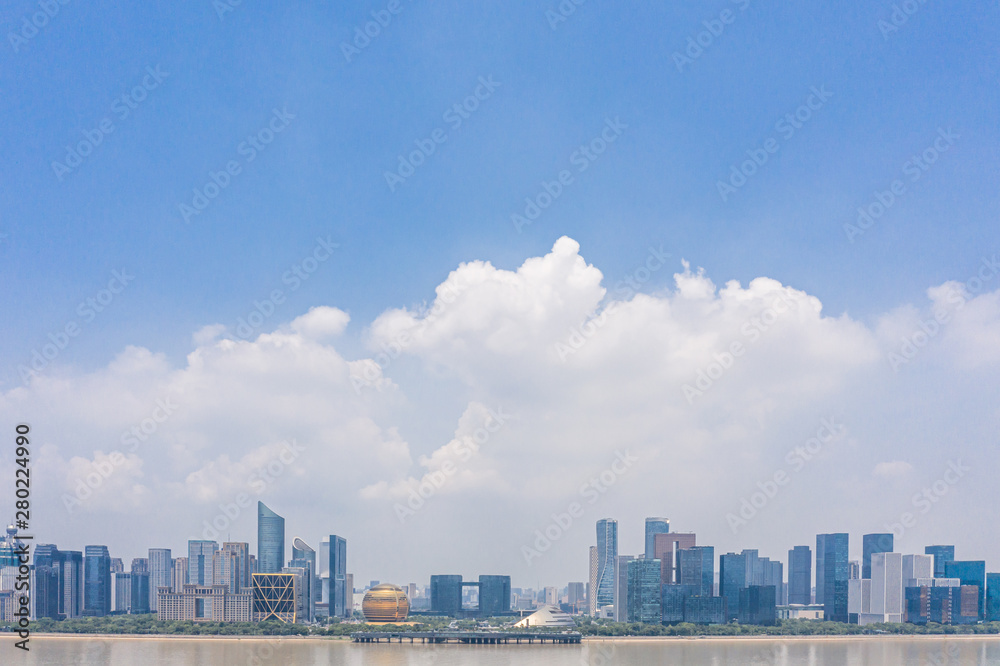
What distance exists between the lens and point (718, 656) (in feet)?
113

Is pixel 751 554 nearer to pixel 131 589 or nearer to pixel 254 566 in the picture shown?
pixel 254 566

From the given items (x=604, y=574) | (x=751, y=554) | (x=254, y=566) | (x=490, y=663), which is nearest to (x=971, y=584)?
(x=751, y=554)

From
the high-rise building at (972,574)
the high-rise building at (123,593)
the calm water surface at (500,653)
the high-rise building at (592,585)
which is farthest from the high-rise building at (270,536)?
the high-rise building at (972,574)

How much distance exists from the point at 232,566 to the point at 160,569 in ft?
40.8

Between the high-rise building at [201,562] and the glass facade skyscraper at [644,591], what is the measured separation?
30.6 meters

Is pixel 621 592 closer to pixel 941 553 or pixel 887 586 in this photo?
pixel 887 586

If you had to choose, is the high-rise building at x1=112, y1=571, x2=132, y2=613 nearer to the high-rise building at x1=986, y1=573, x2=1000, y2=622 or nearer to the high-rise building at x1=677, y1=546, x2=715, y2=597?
the high-rise building at x1=677, y1=546, x2=715, y2=597

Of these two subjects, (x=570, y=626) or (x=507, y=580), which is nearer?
(x=570, y=626)

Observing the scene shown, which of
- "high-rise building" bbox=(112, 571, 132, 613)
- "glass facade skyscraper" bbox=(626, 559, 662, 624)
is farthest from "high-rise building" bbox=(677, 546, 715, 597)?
"high-rise building" bbox=(112, 571, 132, 613)

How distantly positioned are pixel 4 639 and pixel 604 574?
163ft

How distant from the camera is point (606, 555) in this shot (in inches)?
3135

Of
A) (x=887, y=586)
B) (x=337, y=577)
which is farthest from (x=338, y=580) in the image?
(x=887, y=586)

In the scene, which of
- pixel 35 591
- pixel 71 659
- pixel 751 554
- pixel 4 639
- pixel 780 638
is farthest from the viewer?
pixel 751 554

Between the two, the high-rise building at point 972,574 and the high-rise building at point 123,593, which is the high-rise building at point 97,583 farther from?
the high-rise building at point 972,574
